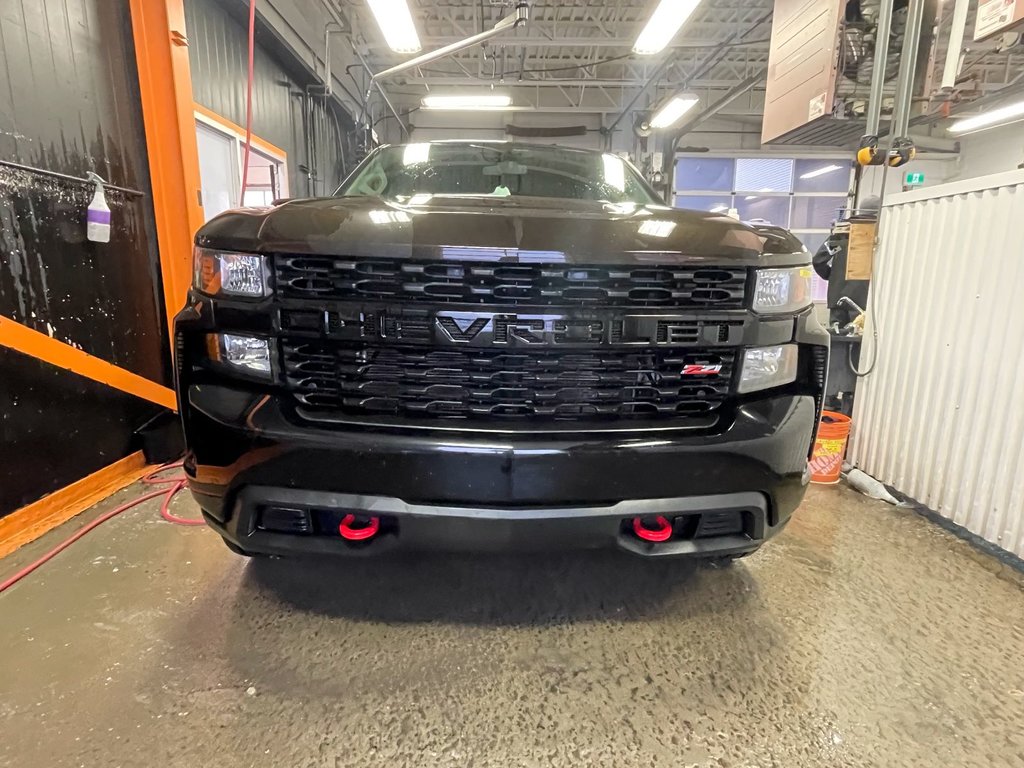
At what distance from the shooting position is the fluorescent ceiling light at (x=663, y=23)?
15.0 ft

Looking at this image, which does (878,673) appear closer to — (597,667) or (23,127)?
(597,667)

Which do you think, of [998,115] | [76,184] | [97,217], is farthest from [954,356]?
[998,115]

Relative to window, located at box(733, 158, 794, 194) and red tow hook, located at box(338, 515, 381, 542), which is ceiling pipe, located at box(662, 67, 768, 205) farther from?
red tow hook, located at box(338, 515, 381, 542)

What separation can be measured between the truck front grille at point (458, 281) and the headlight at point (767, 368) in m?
0.31

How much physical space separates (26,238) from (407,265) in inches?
73.7

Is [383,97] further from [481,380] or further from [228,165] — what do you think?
[481,380]

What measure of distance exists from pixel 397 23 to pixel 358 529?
518 cm

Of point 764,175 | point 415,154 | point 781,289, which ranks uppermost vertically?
point 764,175

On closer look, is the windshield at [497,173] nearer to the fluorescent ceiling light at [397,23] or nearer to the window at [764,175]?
the fluorescent ceiling light at [397,23]

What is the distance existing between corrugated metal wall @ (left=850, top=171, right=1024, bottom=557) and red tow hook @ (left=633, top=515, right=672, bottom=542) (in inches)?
59.2


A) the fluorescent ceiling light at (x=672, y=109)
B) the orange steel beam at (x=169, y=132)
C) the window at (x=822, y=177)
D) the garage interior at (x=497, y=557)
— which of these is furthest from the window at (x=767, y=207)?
the orange steel beam at (x=169, y=132)

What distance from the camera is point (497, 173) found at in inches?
92.8

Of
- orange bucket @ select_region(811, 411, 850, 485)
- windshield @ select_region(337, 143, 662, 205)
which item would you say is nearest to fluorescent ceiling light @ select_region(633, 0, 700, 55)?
windshield @ select_region(337, 143, 662, 205)

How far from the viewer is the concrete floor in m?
1.16
